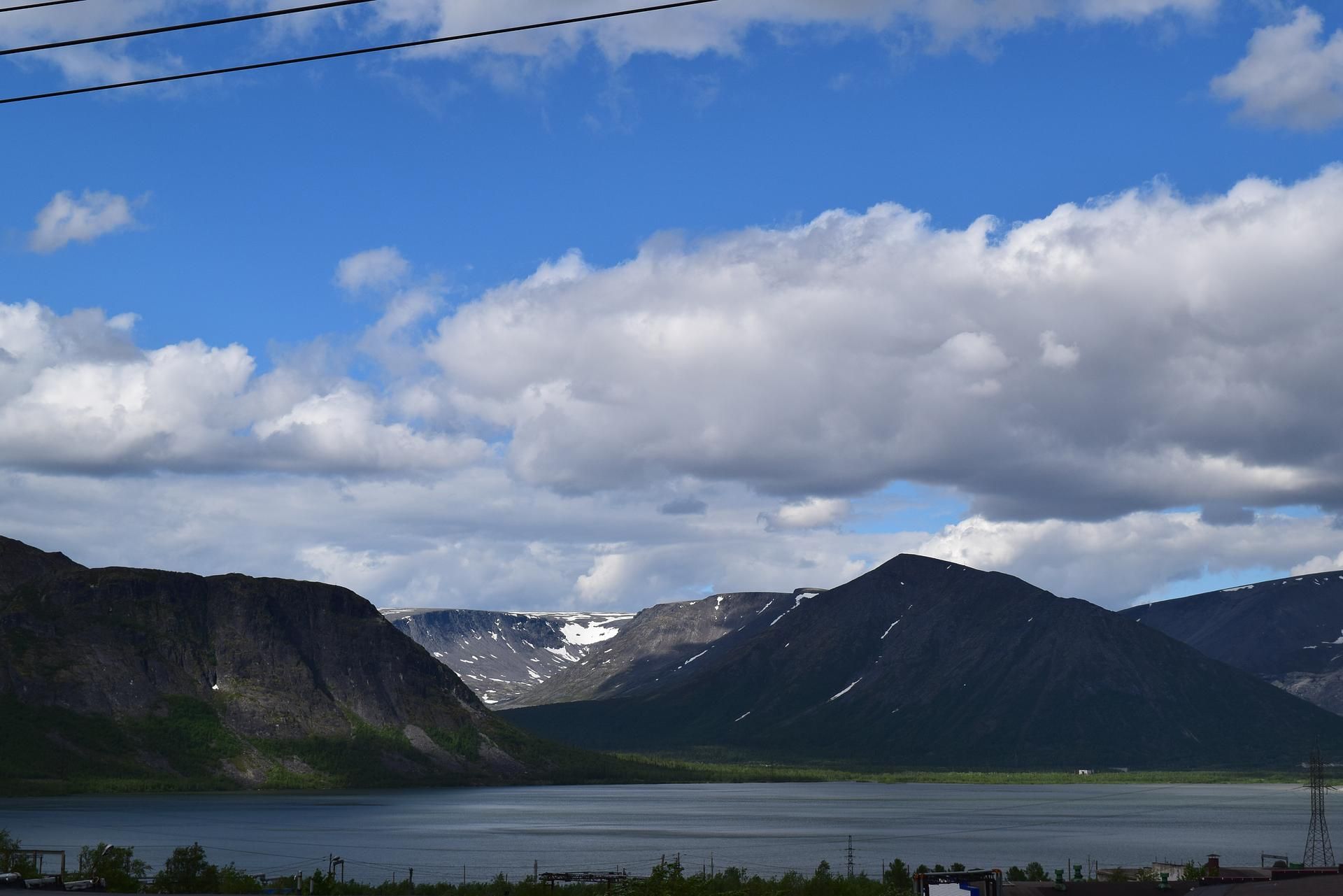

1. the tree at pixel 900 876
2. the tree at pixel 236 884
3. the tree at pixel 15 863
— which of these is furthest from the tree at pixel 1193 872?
the tree at pixel 15 863

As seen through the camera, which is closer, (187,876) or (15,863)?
(187,876)

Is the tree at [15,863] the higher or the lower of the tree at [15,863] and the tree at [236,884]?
the higher

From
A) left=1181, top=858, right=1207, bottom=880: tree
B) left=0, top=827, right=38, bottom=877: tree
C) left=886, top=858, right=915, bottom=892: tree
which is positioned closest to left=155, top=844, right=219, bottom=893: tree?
left=0, top=827, right=38, bottom=877: tree

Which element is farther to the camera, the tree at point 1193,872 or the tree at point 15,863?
the tree at point 1193,872

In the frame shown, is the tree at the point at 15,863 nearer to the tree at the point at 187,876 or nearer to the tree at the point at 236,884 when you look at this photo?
the tree at the point at 187,876

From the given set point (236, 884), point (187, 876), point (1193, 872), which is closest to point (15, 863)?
point (187, 876)

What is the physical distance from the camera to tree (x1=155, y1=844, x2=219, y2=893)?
87.5 metres

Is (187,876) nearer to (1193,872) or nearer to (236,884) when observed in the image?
(236,884)

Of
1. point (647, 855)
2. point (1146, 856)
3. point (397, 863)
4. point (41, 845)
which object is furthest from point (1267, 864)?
point (41, 845)

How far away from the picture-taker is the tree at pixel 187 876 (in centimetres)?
8750

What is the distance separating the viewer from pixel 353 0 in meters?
32.9

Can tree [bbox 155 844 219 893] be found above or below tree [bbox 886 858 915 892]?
above

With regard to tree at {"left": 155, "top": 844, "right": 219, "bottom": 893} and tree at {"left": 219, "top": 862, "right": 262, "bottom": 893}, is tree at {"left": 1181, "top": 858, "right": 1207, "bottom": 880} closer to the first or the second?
tree at {"left": 219, "top": 862, "right": 262, "bottom": 893}

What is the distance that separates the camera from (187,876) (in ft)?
296
